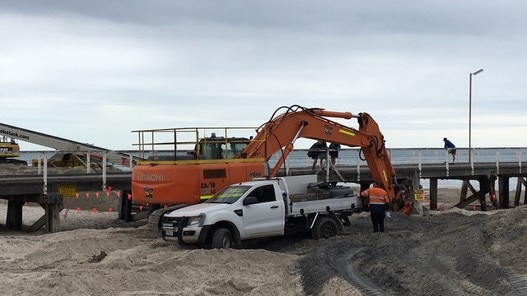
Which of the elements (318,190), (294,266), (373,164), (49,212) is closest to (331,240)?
(318,190)

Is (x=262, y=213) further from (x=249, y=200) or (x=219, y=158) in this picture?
(x=219, y=158)

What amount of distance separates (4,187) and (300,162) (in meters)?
12.3

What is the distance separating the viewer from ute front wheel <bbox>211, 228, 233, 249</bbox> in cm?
1481

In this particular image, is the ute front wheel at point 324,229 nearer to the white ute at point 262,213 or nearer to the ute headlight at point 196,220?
the white ute at point 262,213

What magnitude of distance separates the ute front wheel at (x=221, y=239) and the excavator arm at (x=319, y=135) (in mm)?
3495

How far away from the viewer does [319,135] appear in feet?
64.4

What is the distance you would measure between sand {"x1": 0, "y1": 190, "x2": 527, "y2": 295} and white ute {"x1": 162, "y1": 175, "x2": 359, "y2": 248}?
580 millimetres

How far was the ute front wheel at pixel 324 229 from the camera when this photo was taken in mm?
17312

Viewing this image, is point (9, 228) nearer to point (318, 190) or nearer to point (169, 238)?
point (169, 238)

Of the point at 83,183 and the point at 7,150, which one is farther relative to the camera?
the point at 7,150

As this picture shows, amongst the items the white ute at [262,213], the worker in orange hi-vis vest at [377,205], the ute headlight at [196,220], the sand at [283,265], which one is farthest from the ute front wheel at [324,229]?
the ute headlight at [196,220]

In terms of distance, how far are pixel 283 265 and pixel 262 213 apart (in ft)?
9.12

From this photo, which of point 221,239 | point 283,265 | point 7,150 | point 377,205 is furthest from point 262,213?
point 7,150

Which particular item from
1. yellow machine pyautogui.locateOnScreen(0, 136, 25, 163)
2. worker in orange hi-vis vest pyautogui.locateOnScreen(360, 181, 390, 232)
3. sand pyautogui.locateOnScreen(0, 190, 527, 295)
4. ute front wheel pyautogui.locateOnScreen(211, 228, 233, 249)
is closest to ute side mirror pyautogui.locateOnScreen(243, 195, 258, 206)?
ute front wheel pyautogui.locateOnScreen(211, 228, 233, 249)
